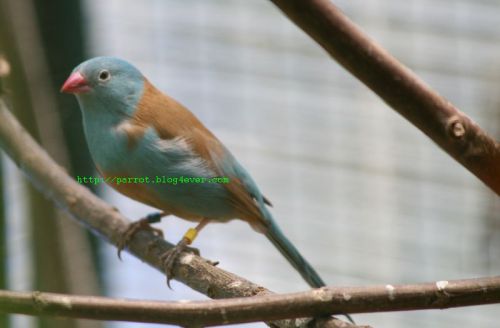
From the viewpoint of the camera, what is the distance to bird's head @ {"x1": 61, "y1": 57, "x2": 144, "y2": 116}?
2.03m

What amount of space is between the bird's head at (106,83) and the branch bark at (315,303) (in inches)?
34.2

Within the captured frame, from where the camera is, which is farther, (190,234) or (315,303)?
(190,234)

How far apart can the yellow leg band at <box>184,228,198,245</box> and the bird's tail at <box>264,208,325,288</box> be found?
21 centimetres

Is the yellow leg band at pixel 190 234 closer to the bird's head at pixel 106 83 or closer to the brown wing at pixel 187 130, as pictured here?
the brown wing at pixel 187 130

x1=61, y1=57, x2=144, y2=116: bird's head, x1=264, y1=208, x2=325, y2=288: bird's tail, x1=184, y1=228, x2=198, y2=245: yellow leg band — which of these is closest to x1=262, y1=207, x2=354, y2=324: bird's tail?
x1=264, y1=208, x2=325, y2=288: bird's tail

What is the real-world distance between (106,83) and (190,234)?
412 mm

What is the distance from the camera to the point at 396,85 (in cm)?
120

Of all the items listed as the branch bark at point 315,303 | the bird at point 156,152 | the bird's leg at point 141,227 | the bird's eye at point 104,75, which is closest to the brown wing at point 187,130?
the bird at point 156,152

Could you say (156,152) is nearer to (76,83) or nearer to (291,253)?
(76,83)

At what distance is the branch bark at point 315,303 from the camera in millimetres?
1229

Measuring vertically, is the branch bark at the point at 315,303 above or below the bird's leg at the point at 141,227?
above

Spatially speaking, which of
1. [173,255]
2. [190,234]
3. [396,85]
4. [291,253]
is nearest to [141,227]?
[190,234]

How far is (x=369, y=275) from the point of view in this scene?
535 centimetres

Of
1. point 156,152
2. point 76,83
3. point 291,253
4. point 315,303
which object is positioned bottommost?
point 291,253
